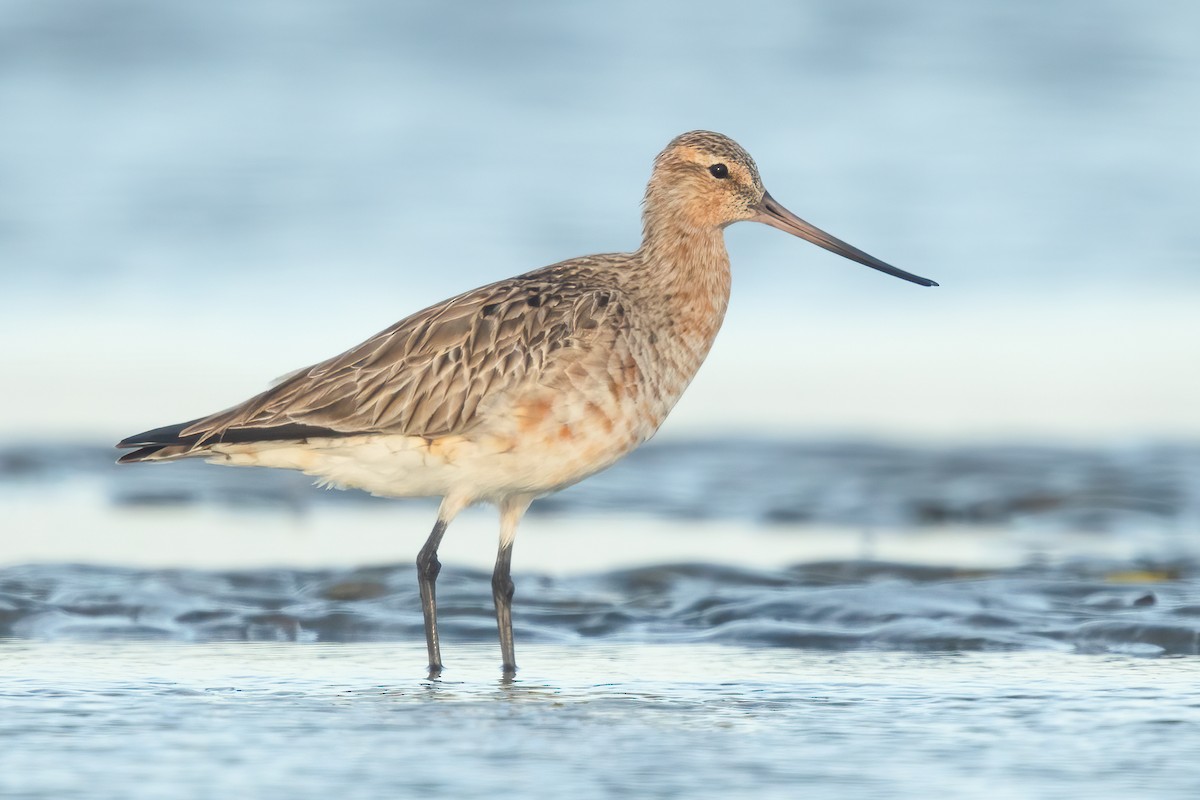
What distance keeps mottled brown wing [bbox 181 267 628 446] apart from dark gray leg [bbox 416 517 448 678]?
505mm

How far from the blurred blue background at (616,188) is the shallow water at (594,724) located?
205 inches

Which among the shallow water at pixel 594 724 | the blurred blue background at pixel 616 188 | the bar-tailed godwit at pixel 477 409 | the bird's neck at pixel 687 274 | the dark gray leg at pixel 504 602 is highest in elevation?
the blurred blue background at pixel 616 188

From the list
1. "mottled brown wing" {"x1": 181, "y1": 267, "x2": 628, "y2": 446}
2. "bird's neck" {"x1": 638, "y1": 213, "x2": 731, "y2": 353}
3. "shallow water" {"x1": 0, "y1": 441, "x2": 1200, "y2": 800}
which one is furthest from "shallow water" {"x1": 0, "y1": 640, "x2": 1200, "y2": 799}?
"bird's neck" {"x1": 638, "y1": 213, "x2": 731, "y2": 353}

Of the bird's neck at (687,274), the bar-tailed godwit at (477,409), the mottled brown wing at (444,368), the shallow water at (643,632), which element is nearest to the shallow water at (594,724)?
the shallow water at (643,632)

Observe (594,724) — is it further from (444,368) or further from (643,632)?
(444,368)

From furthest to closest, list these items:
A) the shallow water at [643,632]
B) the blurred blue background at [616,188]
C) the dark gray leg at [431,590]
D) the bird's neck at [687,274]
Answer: the blurred blue background at [616,188] < the bird's neck at [687,274] < the dark gray leg at [431,590] < the shallow water at [643,632]

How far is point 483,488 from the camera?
7.79 meters

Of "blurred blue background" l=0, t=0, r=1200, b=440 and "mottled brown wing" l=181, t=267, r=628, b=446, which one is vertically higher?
"blurred blue background" l=0, t=0, r=1200, b=440

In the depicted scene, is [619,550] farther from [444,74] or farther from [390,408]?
[444,74]

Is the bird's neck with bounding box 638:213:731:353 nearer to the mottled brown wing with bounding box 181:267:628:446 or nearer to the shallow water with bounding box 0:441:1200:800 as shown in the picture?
the mottled brown wing with bounding box 181:267:628:446

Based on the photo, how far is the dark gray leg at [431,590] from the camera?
7.57 metres

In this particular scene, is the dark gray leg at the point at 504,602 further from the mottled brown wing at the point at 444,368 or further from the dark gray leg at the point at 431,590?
the mottled brown wing at the point at 444,368

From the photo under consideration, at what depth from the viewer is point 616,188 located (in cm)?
1823

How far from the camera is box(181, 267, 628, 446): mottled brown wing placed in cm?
773
